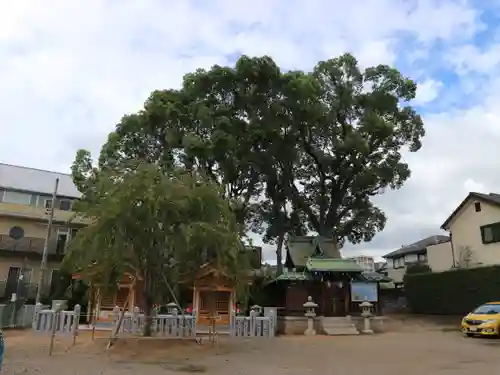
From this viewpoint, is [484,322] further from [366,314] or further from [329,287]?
[329,287]

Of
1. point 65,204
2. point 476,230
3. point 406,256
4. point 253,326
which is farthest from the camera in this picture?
point 406,256

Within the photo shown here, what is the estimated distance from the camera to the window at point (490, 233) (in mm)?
27594

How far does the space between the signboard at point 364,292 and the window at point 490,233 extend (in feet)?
28.1

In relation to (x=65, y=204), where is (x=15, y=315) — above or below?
below

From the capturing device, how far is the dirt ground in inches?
389

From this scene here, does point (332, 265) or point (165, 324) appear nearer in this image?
point (165, 324)

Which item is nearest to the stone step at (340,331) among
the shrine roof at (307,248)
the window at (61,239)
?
the shrine roof at (307,248)

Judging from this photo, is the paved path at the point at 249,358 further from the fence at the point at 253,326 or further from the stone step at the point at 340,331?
the stone step at the point at 340,331

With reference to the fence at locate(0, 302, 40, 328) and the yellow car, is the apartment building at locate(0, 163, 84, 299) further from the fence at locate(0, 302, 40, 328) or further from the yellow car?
the yellow car

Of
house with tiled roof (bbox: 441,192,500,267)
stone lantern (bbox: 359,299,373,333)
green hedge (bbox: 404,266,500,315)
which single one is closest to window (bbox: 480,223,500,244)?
house with tiled roof (bbox: 441,192,500,267)

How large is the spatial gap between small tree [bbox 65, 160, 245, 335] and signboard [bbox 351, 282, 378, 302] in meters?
12.7

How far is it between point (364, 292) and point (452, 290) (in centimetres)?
537

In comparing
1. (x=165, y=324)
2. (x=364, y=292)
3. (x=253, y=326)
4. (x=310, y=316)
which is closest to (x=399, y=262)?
(x=364, y=292)

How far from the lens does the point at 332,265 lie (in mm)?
24844
